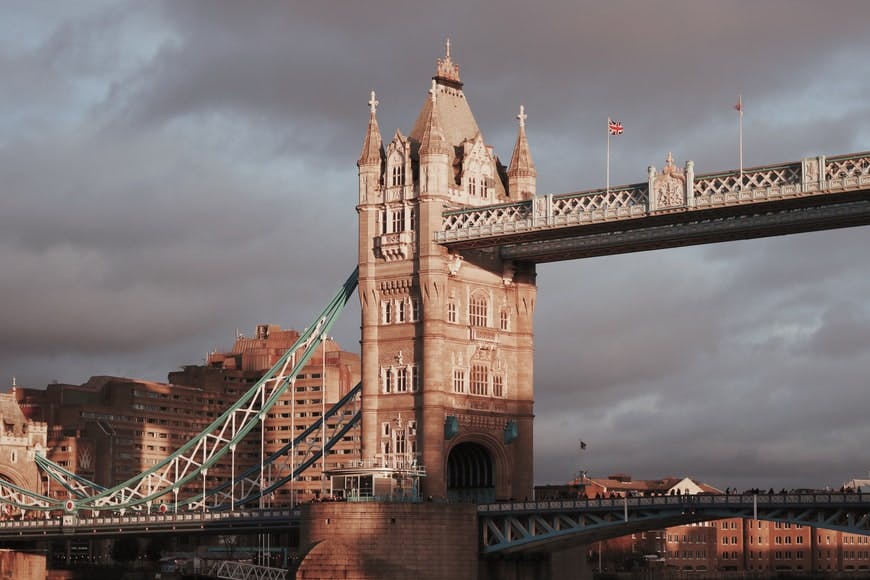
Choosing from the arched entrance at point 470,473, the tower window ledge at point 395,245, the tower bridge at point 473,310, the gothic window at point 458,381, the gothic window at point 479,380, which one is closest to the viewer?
the tower bridge at point 473,310

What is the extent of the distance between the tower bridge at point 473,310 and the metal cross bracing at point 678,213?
0.11 meters

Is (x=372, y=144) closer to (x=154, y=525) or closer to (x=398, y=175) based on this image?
(x=398, y=175)

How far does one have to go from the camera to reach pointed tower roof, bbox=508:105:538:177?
120312mm

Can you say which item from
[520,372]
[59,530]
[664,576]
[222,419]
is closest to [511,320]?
[520,372]

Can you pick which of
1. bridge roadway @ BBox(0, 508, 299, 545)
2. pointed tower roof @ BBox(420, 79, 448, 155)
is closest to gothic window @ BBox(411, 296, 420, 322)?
pointed tower roof @ BBox(420, 79, 448, 155)

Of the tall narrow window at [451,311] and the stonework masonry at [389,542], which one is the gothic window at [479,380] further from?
the stonework masonry at [389,542]

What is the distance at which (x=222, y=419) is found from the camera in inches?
5098

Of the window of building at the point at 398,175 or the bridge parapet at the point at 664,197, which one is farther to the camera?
the window of building at the point at 398,175

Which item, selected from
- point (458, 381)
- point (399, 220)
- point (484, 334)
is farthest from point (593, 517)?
A: point (399, 220)

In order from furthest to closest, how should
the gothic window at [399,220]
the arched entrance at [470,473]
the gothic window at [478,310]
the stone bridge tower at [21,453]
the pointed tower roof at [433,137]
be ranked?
1. the stone bridge tower at [21,453]
2. the arched entrance at [470,473]
3. the gothic window at [478,310]
4. the gothic window at [399,220]
5. the pointed tower roof at [433,137]

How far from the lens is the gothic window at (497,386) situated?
384 ft

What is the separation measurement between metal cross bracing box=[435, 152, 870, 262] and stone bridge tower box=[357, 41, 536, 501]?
2736mm

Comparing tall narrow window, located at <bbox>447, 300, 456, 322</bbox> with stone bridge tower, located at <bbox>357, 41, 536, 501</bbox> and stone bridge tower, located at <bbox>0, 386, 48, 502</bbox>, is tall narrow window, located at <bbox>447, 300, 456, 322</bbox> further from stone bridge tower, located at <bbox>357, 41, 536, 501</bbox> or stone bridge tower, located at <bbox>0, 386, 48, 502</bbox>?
stone bridge tower, located at <bbox>0, 386, 48, 502</bbox>

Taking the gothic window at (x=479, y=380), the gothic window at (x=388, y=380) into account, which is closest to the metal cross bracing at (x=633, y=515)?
the gothic window at (x=479, y=380)
